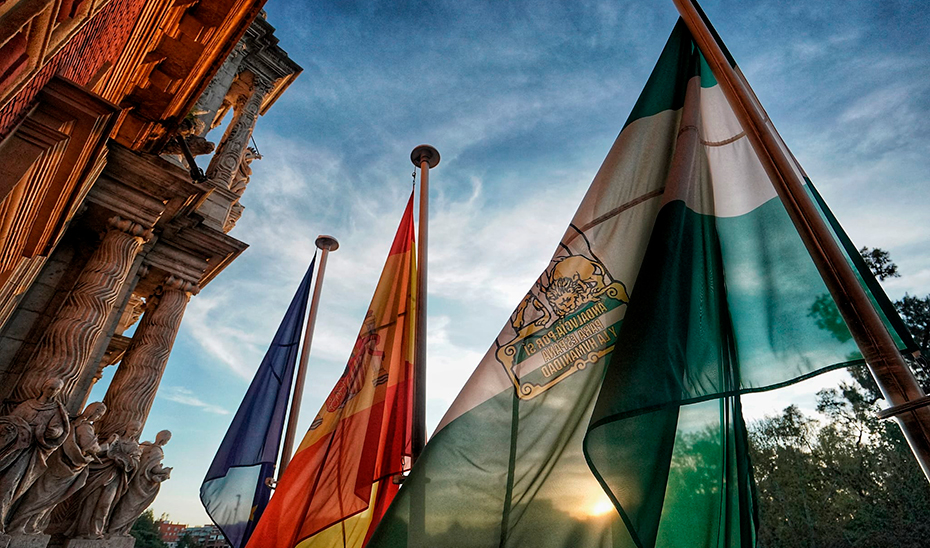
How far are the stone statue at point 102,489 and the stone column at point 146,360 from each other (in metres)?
0.57

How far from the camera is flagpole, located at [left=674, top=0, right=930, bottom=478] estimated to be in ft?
4.98

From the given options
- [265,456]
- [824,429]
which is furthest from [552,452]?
[824,429]

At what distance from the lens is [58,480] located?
655 centimetres

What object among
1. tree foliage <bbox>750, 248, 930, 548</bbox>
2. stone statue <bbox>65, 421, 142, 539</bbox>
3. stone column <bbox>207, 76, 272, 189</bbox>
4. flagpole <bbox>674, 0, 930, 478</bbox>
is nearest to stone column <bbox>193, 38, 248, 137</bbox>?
stone column <bbox>207, 76, 272, 189</bbox>

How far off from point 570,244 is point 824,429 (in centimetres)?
2545

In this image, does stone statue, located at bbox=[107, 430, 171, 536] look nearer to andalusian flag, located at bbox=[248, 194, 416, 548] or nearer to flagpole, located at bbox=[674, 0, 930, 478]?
andalusian flag, located at bbox=[248, 194, 416, 548]

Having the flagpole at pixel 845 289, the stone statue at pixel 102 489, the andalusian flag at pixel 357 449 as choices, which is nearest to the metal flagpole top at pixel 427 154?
the andalusian flag at pixel 357 449

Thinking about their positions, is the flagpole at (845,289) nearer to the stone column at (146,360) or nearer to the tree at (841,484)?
the stone column at (146,360)

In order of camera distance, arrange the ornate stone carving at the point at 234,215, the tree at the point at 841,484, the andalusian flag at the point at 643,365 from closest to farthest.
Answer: the andalusian flag at the point at 643,365 → the ornate stone carving at the point at 234,215 → the tree at the point at 841,484

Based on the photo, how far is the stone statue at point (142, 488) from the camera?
7410 mm

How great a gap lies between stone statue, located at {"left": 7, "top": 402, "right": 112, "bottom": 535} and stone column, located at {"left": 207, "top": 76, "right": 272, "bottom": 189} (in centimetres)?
Answer: 670

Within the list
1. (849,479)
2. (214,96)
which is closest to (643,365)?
(214,96)

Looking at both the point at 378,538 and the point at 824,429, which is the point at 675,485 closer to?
the point at 378,538

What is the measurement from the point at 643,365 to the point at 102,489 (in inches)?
353
